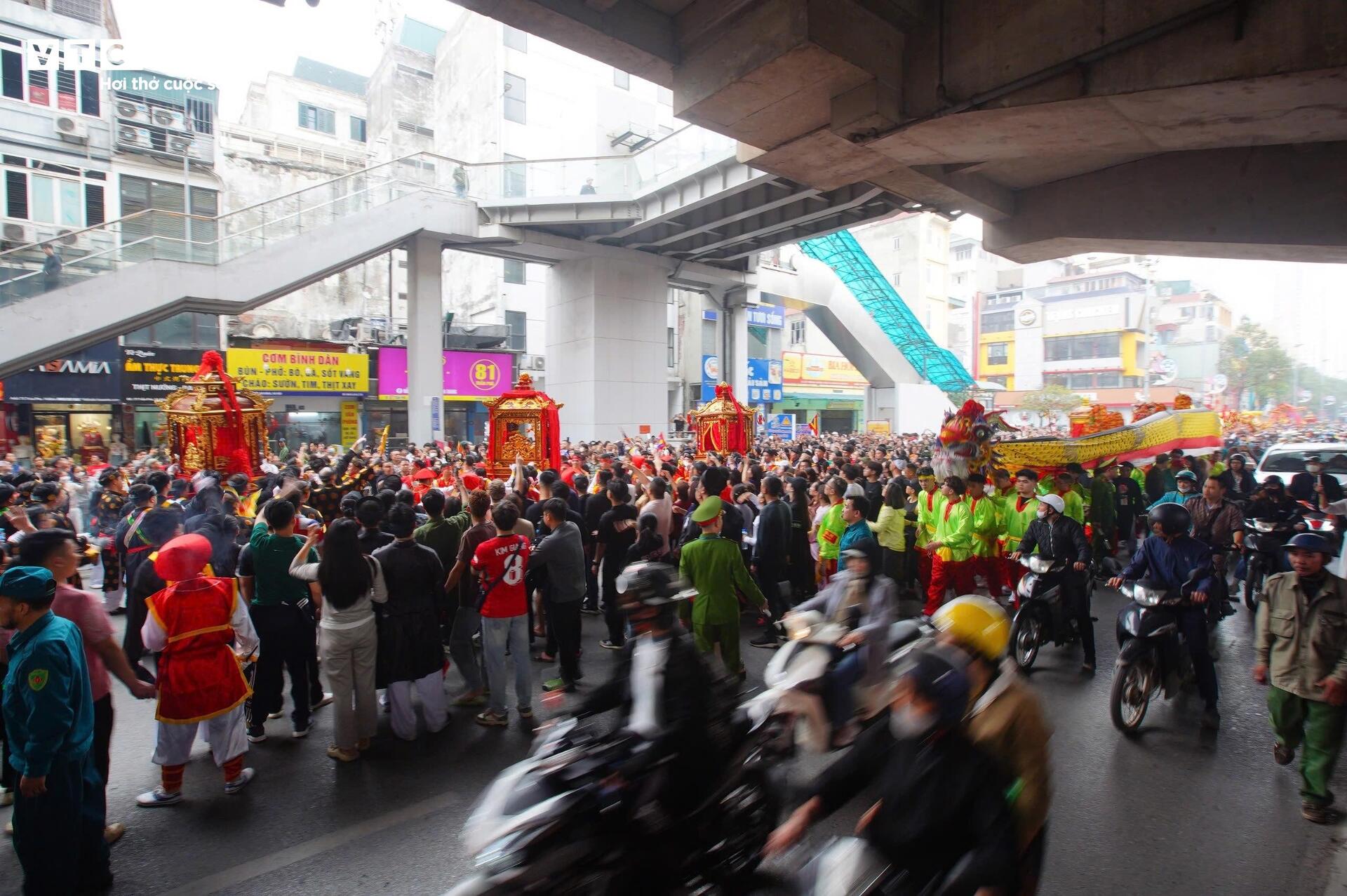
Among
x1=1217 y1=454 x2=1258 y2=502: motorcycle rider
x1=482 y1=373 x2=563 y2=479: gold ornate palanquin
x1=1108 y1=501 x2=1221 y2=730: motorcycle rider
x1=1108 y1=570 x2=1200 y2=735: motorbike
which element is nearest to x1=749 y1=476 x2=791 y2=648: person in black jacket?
x1=1108 y1=570 x2=1200 y2=735: motorbike

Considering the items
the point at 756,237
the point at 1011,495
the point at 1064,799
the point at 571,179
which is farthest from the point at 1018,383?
the point at 1064,799

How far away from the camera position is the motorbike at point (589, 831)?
2.42m

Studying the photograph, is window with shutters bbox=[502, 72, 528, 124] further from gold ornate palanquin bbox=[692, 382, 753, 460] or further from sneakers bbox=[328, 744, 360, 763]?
sneakers bbox=[328, 744, 360, 763]

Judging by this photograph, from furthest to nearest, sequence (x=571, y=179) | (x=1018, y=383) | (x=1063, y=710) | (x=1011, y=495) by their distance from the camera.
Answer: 1. (x=1018, y=383)
2. (x=571, y=179)
3. (x=1011, y=495)
4. (x=1063, y=710)

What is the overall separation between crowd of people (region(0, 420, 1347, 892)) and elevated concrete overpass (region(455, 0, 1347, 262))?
3.41 m

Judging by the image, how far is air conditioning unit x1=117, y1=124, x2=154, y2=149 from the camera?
67.9 feet

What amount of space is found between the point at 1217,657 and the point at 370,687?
26.9ft

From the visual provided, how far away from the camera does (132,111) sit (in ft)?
68.1

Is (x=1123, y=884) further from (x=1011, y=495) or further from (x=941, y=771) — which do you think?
(x=1011, y=495)

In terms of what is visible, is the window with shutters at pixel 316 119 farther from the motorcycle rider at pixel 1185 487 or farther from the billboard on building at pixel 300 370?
the motorcycle rider at pixel 1185 487

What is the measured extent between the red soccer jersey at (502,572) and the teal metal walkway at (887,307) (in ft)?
90.0

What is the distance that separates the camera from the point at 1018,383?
56031 millimetres

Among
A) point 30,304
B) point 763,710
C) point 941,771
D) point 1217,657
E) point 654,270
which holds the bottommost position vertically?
point 1217,657

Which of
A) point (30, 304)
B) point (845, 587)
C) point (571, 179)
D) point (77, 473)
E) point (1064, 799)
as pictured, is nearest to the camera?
point (1064, 799)
